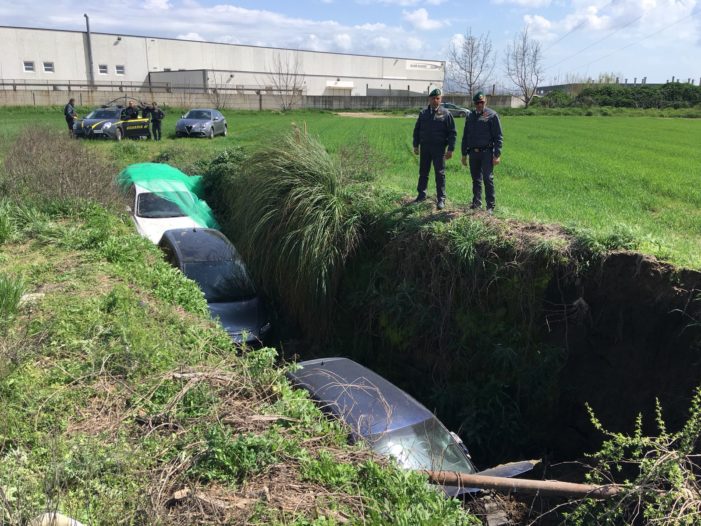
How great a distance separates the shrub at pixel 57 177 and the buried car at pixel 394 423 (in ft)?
20.9

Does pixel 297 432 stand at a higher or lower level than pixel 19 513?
lower

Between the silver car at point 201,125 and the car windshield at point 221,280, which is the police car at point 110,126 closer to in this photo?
the silver car at point 201,125

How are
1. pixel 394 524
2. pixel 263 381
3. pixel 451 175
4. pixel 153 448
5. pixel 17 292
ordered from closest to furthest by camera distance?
pixel 394 524 → pixel 153 448 → pixel 263 381 → pixel 17 292 → pixel 451 175

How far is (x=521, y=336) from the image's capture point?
7281 millimetres

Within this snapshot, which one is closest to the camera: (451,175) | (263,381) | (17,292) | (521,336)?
(263,381)

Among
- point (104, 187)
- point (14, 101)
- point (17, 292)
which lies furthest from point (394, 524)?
point (14, 101)

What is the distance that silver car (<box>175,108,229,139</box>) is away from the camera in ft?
79.1

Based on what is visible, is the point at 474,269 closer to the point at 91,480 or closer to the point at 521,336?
the point at 521,336

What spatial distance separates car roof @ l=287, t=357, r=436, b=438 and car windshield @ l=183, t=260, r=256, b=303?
10.6 ft

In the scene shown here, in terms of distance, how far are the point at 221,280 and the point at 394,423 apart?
16.4 feet

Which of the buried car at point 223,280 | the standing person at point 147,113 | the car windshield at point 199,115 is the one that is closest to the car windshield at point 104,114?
the standing person at point 147,113

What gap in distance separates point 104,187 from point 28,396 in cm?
766

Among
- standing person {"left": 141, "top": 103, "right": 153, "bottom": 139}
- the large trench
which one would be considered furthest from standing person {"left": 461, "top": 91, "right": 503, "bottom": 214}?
standing person {"left": 141, "top": 103, "right": 153, "bottom": 139}

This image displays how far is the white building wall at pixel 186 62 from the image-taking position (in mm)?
49625
